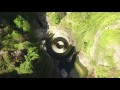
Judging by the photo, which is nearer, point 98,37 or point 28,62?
point 28,62

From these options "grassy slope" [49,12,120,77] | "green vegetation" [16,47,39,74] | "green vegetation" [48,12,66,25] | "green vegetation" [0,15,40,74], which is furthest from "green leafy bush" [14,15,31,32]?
"grassy slope" [49,12,120,77]

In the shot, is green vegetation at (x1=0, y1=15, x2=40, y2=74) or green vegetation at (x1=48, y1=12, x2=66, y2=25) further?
green vegetation at (x1=48, y1=12, x2=66, y2=25)

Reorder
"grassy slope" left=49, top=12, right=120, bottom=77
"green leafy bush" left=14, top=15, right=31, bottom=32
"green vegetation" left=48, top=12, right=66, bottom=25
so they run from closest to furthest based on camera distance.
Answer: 1. "grassy slope" left=49, top=12, right=120, bottom=77
2. "green leafy bush" left=14, top=15, right=31, bottom=32
3. "green vegetation" left=48, top=12, right=66, bottom=25

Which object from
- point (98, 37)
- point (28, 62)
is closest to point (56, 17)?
point (98, 37)

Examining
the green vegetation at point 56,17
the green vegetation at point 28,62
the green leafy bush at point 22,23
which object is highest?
the green vegetation at point 56,17

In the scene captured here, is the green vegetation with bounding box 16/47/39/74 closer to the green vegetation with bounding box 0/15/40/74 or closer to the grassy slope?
the green vegetation with bounding box 0/15/40/74

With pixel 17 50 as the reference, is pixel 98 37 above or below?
above

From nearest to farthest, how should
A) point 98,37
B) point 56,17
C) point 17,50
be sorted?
point 17,50, point 98,37, point 56,17

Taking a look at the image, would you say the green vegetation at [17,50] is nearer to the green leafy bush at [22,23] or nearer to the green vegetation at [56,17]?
the green leafy bush at [22,23]

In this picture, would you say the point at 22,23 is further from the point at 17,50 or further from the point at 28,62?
the point at 28,62

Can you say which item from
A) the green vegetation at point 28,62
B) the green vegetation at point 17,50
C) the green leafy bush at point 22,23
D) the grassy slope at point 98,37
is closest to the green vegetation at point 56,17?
the grassy slope at point 98,37

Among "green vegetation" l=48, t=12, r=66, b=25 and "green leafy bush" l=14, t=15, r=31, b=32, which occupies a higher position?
"green vegetation" l=48, t=12, r=66, b=25
